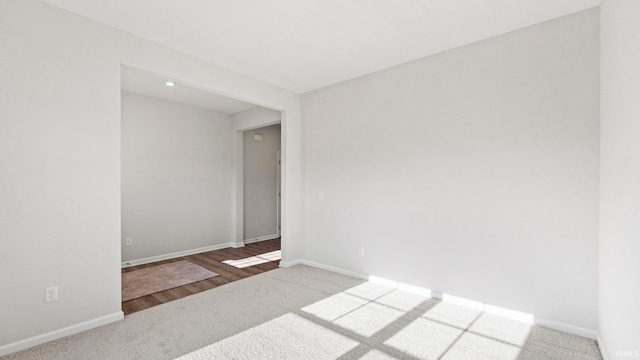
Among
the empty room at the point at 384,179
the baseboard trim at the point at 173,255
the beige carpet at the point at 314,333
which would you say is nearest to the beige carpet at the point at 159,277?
the empty room at the point at 384,179

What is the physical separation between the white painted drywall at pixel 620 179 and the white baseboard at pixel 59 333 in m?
3.65

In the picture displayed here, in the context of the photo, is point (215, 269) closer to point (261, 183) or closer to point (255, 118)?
point (261, 183)

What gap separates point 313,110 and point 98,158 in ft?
9.25

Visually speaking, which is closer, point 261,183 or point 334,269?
point 334,269

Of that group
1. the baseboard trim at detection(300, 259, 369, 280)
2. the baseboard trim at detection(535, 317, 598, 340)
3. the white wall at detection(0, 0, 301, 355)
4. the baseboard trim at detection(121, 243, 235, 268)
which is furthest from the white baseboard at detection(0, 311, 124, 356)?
the baseboard trim at detection(535, 317, 598, 340)

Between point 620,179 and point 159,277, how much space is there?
15.4ft

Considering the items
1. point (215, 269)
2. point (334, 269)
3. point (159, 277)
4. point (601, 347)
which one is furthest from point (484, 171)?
point (159, 277)

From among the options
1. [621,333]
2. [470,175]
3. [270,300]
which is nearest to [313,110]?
[470,175]

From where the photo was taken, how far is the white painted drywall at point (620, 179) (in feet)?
4.75

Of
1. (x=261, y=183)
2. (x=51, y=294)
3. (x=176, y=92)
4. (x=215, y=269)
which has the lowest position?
(x=215, y=269)

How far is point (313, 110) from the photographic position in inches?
177

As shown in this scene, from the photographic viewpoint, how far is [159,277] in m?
3.92

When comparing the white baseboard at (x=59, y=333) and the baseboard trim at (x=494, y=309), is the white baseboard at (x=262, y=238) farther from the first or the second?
the white baseboard at (x=59, y=333)

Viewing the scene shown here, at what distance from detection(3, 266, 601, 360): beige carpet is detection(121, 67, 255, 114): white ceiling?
271 centimetres
